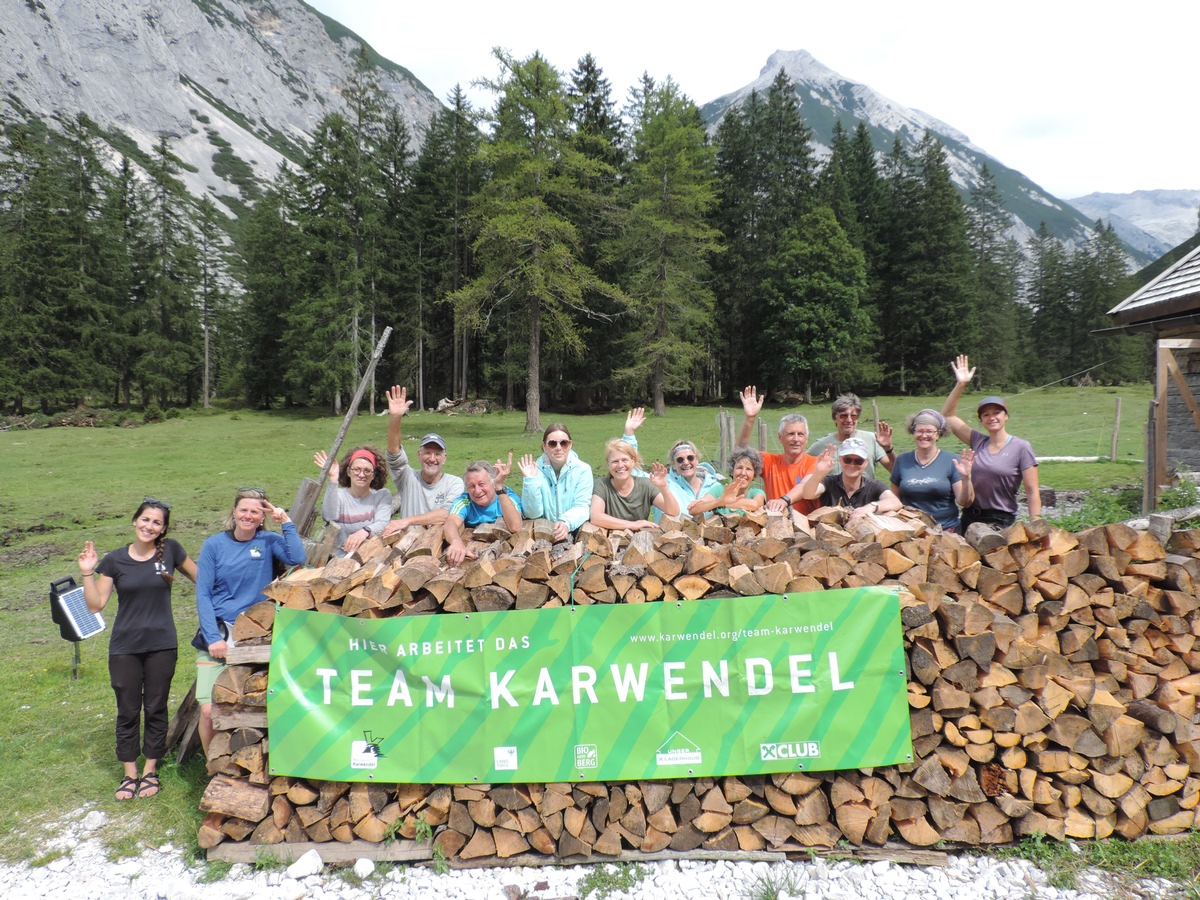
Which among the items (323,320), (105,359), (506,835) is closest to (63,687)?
(506,835)

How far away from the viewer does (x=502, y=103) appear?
29703mm

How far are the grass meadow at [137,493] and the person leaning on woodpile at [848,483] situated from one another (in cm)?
489

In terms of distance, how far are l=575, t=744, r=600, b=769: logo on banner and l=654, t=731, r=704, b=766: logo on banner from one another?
354mm

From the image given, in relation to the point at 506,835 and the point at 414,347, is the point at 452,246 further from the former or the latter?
the point at 506,835

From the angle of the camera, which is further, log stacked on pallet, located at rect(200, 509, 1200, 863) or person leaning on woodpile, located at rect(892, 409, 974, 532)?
person leaning on woodpile, located at rect(892, 409, 974, 532)

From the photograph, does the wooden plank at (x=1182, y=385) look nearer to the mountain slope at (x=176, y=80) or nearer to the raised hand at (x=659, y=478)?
the raised hand at (x=659, y=478)

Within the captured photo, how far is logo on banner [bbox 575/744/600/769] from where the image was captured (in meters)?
4.03

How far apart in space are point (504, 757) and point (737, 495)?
255 cm

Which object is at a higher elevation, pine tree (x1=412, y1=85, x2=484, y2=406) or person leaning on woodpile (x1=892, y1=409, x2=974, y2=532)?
pine tree (x1=412, y1=85, x2=484, y2=406)

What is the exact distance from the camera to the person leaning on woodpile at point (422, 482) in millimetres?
5457

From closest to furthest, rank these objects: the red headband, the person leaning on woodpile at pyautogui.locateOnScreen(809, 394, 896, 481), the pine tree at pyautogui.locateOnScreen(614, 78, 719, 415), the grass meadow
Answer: the grass meadow
the red headband
the person leaning on woodpile at pyautogui.locateOnScreen(809, 394, 896, 481)
the pine tree at pyautogui.locateOnScreen(614, 78, 719, 415)

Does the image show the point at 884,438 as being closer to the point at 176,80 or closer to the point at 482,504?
the point at 482,504

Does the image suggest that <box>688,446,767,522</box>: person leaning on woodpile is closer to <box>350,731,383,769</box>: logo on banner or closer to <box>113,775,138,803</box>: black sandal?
<box>350,731,383,769</box>: logo on banner

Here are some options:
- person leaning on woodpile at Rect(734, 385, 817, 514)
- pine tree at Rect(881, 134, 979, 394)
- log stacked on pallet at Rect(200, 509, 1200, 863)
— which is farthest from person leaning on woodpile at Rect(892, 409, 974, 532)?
pine tree at Rect(881, 134, 979, 394)
